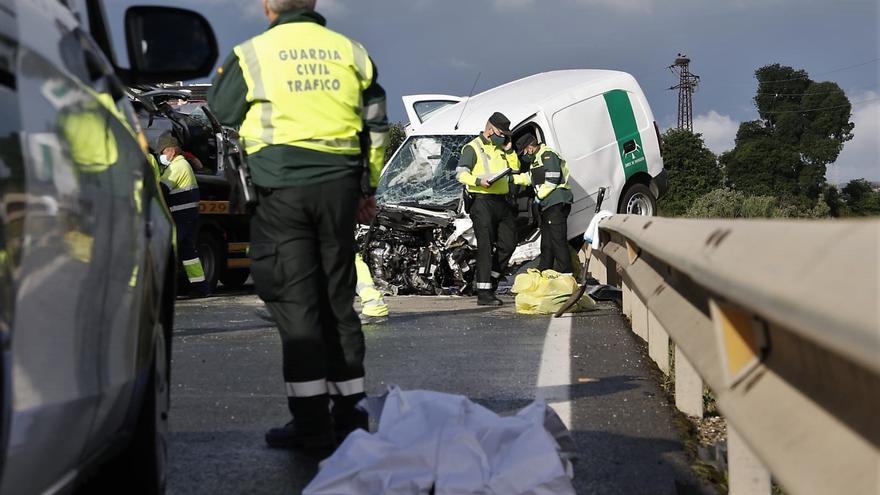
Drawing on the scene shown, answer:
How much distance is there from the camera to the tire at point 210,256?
1477cm

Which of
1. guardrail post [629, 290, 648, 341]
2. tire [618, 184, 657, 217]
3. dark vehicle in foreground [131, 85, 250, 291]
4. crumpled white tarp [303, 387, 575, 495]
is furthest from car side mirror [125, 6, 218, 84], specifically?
tire [618, 184, 657, 217]

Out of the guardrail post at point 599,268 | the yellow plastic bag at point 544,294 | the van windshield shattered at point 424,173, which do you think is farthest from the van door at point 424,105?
the yellow plastic bag at point 544,294

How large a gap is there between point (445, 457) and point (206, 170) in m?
12.0

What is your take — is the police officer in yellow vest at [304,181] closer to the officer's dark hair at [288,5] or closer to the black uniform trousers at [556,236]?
the officer's dark hair at [288,5]

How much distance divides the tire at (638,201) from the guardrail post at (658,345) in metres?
8.40

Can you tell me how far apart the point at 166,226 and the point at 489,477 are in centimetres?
126

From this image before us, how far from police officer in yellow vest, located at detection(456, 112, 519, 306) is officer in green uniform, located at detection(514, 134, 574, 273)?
53cm

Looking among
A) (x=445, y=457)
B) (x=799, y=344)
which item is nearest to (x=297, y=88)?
(x=445, y=457)

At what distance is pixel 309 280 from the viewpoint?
4969mm

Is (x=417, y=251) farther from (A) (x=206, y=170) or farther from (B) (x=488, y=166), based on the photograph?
(A) (x=206, y=170)

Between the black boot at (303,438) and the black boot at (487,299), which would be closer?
the black boot at (303,438)

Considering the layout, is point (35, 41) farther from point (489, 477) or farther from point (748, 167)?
point (748, 167)

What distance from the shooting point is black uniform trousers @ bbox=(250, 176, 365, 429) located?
16.2 ft

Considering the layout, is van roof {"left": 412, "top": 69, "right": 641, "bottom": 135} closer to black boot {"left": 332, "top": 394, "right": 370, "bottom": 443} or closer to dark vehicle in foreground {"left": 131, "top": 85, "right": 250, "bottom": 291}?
dark vehicle in foreground {"left": 131, "top": 85, "right": 250, "bottom": 291}
